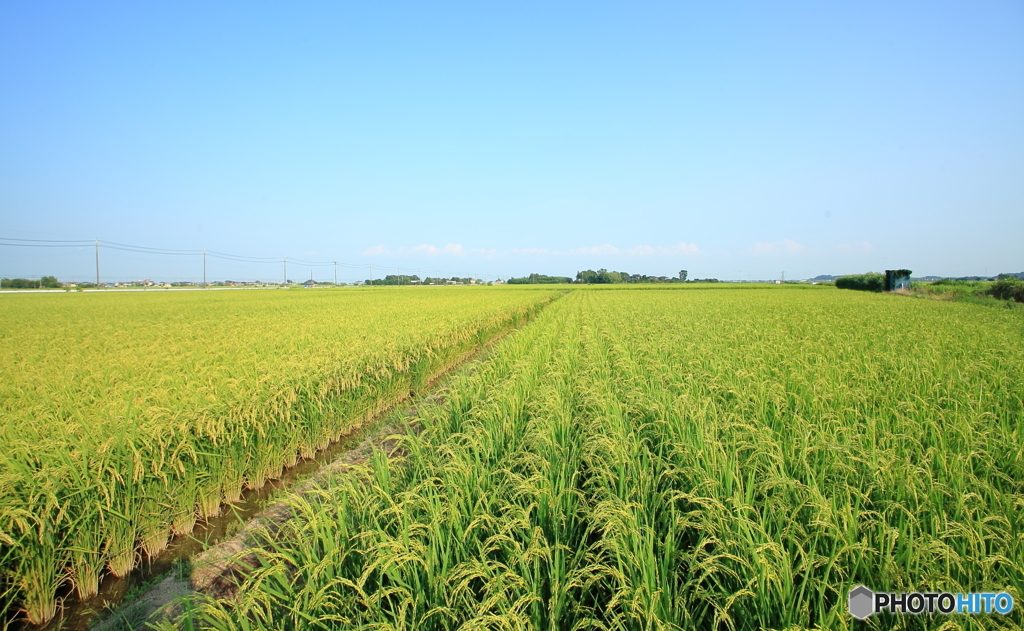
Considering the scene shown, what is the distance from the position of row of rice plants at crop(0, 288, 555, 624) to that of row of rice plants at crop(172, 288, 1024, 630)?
42.1 inches

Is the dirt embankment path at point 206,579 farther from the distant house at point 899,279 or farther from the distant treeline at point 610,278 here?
the distant treeline at point 610,278

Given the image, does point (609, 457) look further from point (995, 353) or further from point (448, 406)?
point (995, 353)

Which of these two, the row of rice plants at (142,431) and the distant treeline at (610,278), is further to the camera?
the distant treeline at (610,278)

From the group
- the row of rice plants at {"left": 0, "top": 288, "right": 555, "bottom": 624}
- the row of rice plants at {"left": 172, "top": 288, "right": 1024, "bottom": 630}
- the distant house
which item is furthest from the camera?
the distant house

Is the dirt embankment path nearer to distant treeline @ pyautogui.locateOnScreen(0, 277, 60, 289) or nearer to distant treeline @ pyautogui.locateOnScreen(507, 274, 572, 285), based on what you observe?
distant treeline @ pyautogui.locateOnScreen(0, 277, 60, 289)

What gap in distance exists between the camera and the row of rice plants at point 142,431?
8.60 feet

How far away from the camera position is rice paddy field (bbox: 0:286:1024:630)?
174cm

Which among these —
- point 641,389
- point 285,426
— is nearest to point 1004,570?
point 641,389

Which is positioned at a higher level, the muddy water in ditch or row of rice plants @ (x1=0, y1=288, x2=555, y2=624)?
row of rice plants @ (x1=0, y1=288, x2=555, y2=624)

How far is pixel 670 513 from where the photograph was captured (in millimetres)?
2309

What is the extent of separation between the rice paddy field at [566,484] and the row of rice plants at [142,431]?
0.03 metres

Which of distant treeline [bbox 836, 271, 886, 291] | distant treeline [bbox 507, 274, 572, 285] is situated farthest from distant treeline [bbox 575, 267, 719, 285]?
distant treeline [bbox 836, 271, 886, 291]

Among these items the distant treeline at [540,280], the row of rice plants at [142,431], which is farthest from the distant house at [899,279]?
the distant treeline at [540,280]

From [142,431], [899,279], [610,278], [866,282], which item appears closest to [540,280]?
[610,278]
